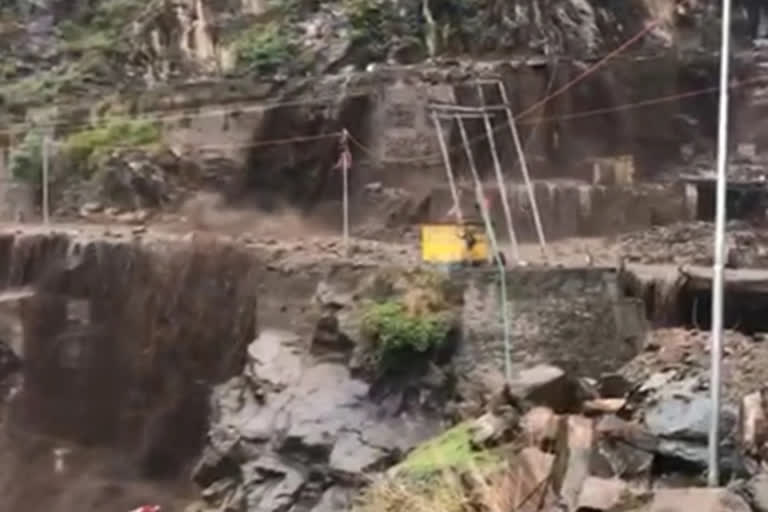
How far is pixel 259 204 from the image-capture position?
20.6 meters

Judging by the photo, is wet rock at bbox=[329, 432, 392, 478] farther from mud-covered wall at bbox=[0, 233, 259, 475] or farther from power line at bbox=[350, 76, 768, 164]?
power line at bbox=[350, 76, 768, 164]

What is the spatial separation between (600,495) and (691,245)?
9.85m

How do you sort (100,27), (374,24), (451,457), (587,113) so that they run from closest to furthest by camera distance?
(451,457) < (587,113) < (374,24) < (100,27)

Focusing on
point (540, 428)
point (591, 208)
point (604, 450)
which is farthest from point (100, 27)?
point (604, 450)

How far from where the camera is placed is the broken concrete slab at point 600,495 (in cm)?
681

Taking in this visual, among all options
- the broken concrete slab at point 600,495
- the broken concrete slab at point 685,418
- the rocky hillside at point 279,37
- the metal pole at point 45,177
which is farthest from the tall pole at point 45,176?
the broken concrete slab at point 600,495

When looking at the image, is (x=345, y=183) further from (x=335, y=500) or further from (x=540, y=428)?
(x=540, y=428)

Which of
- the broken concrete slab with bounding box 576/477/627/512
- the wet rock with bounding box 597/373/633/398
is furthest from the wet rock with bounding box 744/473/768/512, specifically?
the wet rock with bounding box 597/373/633/398

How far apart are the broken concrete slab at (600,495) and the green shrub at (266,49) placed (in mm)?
16639

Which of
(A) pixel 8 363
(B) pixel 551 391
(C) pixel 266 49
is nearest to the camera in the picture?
(B) pixel 551 391

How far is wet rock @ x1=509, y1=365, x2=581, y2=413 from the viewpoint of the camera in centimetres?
931

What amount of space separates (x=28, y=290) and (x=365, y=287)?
23.9 ft

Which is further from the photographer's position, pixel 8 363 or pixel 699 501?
pixel 8 363

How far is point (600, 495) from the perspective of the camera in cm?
688
